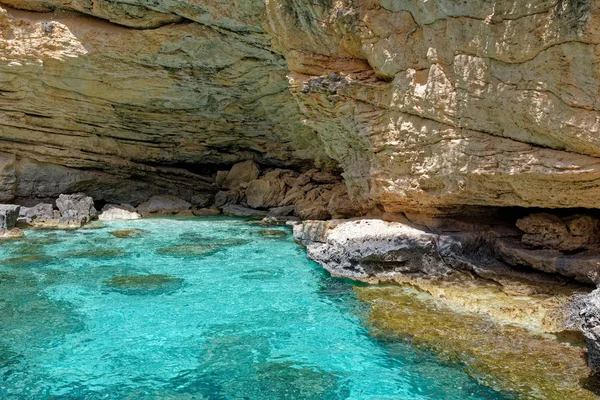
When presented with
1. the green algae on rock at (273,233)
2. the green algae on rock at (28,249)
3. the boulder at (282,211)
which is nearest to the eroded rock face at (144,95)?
the boulder at (282,211)

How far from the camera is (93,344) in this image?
5.79 m

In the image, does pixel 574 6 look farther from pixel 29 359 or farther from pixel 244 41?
pixel 244 41

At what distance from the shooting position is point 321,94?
950 centimetres

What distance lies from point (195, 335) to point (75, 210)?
35.2 ft

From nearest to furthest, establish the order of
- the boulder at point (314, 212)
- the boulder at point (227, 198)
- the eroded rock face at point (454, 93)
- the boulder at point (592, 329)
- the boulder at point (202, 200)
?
the boulder at point (592, 329) < the eroded rock face at point (454, 93) < the boulder at point (314, 212) < the boulder at point (227, 198) < the boulder at point (202, 200)

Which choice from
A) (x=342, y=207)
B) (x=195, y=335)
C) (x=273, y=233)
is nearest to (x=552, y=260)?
(x=195, y=335)

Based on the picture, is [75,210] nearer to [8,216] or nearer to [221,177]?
[8,216]

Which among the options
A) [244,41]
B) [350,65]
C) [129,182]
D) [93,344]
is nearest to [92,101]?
[129,182]

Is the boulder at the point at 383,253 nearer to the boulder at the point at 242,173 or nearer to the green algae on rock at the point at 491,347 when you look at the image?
the green algae on rock at the point at 491,347

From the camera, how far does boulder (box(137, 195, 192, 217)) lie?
1719 centimetres

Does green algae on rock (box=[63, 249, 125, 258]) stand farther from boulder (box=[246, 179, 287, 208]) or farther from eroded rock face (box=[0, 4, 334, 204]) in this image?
boulder (box=[246, 179, 287, 208])

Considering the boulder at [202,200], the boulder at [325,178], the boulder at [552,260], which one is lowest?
the boulder at [202,200]

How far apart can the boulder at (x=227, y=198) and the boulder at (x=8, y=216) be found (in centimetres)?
650

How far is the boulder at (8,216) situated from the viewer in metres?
12.6
